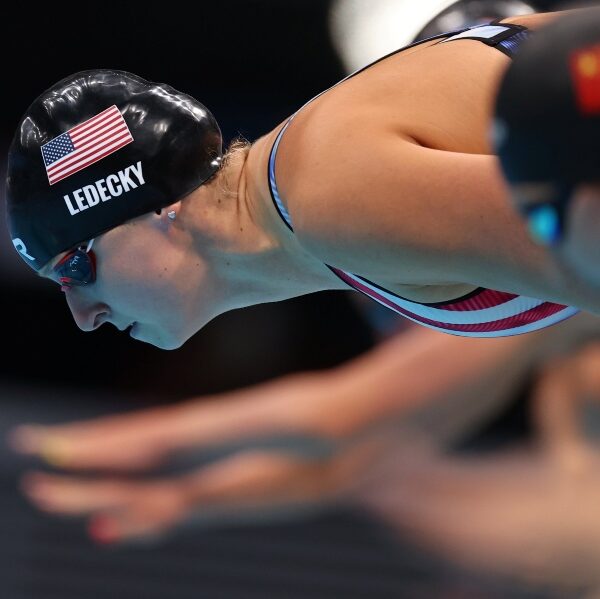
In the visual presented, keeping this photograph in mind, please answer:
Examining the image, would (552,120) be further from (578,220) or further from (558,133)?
(578,220)

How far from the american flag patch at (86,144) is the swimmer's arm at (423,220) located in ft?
1.94

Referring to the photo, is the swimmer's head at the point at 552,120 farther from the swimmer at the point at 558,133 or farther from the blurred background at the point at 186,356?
the blurred background at the point at 186,356

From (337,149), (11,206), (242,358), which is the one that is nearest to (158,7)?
(242,358)

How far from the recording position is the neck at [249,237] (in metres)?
2.14

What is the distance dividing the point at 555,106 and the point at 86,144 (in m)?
1.28

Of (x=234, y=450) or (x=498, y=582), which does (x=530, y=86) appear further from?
(x=498, y=582)

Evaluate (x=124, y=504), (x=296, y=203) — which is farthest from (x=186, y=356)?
(x=296, y=203)

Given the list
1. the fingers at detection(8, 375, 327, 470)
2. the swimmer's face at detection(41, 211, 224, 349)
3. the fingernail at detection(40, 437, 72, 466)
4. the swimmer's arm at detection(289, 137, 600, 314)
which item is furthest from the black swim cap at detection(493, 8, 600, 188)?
the fingernail at detection(40, 437, 72, 466)

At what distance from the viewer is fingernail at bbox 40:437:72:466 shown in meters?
7.57

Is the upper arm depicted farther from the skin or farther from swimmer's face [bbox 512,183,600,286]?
the skin

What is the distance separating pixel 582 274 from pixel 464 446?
712 centimetres

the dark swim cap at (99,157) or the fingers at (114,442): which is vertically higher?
the dark swim cap at (99,157)

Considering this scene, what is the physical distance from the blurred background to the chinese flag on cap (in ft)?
21.7

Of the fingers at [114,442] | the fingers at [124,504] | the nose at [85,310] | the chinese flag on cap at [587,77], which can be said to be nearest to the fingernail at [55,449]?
the fingers at [114,442]
